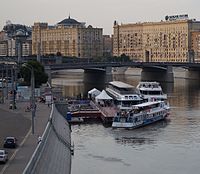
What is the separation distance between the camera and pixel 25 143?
25.5 meters

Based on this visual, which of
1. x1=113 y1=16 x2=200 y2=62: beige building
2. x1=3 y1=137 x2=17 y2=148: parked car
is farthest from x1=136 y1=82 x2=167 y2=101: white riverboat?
x1=113 y1=16 x2=200 y2=62: beige building

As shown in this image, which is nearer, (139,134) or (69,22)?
(139,134)

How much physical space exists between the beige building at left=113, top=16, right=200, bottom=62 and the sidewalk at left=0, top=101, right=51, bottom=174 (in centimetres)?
10763

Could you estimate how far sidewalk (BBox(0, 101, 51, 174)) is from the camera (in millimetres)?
20856

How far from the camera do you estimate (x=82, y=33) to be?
162m

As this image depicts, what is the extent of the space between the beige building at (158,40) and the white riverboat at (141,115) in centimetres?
9902

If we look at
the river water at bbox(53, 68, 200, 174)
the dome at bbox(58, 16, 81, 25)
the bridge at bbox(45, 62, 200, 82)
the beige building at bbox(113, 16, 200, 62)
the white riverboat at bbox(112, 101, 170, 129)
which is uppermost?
the dome at bbox(58, 16, 81, 25)

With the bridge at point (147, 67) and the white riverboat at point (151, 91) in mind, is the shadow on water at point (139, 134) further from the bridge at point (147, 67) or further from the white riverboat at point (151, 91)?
the bridge at point (147, 67)

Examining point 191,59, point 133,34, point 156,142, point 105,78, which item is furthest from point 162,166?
point 133,34

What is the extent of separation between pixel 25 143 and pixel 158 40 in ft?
458

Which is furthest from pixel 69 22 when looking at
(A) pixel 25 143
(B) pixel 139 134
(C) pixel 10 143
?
(C) pixel 10 143

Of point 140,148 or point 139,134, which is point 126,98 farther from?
point 140,148

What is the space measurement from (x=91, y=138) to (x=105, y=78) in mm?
55666

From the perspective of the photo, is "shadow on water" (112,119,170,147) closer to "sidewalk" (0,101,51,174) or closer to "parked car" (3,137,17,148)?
"sidewalk" (0,101,51,174)
